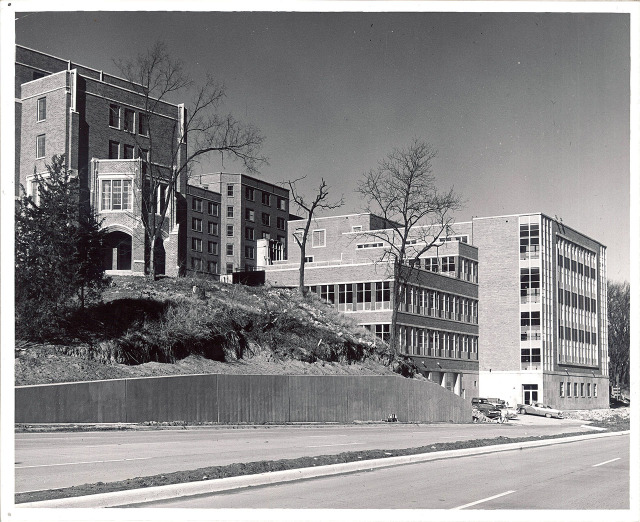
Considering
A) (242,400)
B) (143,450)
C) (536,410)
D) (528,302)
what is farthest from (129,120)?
(143,450)

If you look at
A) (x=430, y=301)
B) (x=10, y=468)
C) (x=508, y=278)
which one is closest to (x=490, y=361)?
(x=508, y=278)

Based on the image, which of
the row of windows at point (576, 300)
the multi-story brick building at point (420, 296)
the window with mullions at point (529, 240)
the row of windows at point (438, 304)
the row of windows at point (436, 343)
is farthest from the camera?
the row of windows at point (576, 300)

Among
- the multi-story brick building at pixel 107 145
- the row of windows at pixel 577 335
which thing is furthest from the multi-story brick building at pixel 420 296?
the multi-story brick building at pixel 107 145

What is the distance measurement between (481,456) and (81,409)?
45.9 ft

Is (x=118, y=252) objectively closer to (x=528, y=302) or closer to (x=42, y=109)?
(x=42, y=109)

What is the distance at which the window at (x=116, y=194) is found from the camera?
56938 mm

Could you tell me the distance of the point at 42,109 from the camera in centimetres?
6019

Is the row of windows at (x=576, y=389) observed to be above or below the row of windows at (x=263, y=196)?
below

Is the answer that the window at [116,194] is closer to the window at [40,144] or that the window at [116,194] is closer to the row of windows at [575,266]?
the window at [40,144]

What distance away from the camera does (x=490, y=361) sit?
270 feet

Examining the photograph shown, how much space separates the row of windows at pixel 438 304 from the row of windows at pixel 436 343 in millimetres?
1491

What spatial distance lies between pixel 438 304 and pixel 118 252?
27565mm

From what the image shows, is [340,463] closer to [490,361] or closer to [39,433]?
[39,433]

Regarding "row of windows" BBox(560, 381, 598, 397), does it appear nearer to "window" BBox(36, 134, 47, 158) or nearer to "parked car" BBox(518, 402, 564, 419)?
"parked car" BBox(518, 402, 564, 419)
